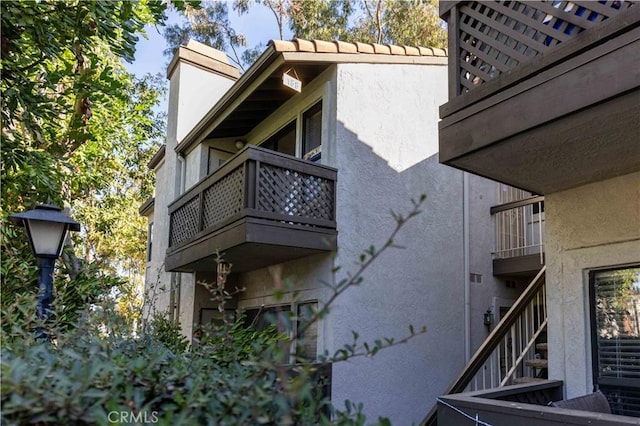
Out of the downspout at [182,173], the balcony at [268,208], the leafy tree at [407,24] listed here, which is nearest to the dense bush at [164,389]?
the balcony at [268,208]

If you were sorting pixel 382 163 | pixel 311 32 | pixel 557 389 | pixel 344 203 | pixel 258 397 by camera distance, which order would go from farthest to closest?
pixel 311 32, pixel 382 163, pixel 344 203, pixel 557 389, pixel 258 397

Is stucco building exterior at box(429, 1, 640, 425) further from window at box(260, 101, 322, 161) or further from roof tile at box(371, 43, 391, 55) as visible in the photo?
window at box(260, 101, 322, 161)

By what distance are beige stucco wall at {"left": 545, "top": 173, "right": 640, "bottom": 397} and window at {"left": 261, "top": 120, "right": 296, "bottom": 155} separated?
5199 mm

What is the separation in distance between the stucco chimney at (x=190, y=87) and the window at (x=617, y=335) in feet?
32.0

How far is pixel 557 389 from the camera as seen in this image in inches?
226

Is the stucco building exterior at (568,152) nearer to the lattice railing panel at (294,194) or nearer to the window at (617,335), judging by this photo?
the window at (617,335)

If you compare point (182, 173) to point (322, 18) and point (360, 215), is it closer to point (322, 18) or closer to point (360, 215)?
point (360, 215)

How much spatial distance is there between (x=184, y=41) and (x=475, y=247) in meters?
20.0

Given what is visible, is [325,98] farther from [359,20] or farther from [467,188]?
[359,20]

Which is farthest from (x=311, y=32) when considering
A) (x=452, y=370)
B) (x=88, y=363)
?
(x=88, y=363)

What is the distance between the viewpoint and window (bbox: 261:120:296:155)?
10.2 m

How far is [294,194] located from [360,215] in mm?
1133

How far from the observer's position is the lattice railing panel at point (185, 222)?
372 inches

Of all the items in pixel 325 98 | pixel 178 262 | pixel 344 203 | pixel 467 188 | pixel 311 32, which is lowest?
pixel 178 262
